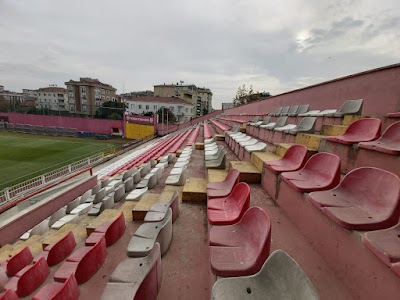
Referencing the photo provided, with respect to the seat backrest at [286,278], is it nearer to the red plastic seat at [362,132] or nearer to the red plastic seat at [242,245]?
the red plastic seat at [242,245]

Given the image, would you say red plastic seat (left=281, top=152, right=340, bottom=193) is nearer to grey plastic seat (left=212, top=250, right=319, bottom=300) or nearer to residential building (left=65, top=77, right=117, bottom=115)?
grey plastic seat (left=212, top=250, right=319, bottom=300)

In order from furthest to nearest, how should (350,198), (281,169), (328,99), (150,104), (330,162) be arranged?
(150,104) < (328,99) < (281,169) < (330,162) < (350,198)

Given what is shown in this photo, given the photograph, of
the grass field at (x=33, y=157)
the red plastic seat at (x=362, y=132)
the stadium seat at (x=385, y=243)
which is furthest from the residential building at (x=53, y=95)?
the stadium seat at (x=385, y=243)

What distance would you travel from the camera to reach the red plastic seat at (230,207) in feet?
6.20

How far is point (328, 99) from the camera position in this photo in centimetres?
506

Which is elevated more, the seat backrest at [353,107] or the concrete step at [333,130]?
the seat backrest at [353,107]

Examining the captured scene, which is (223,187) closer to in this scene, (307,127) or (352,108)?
(307,127)

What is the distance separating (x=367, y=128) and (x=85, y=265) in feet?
10.8

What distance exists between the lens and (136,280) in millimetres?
1496

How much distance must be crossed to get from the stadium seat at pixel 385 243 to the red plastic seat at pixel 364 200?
0.28 ft

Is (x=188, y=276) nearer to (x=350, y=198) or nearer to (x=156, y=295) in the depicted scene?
(x=156, y=295)

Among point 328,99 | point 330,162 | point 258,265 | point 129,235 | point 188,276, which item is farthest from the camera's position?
point 328,99

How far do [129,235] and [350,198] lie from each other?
241cm

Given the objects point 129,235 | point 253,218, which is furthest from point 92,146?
point 253,218
